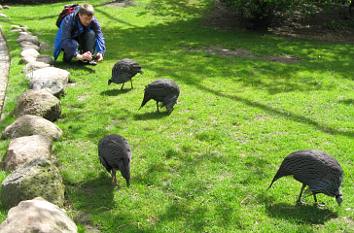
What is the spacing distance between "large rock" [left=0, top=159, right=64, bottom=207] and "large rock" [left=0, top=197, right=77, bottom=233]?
0.51 metres

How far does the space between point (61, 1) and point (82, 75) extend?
1339cm

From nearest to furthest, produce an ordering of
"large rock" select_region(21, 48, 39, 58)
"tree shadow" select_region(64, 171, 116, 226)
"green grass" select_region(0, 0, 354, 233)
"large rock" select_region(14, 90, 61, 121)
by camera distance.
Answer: "green grass" select_region(0, 0, 354, 233)
"tree shadow" select_region(64, 171, 116, 226)
"large rock" select_region(14, 90, 61, 121)
"large rock" select_region(21, 48, 39, 58)

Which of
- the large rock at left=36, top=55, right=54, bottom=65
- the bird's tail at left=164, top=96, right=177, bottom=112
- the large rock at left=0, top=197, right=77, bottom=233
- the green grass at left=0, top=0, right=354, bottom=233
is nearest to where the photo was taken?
the large rock at left=0, top=197, right=77, bottom=233

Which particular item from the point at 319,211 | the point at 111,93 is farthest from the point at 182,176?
the point at 111,93

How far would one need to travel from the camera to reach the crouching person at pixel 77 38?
10805mm

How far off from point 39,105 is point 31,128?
2.86 ft

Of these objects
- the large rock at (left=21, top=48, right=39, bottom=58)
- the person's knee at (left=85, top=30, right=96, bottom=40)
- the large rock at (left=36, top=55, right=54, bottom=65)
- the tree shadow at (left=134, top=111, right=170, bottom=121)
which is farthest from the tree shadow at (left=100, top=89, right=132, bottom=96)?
the large rock at (left=21, top=48, right=39, bottom=58)

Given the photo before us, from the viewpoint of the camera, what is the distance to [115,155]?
18.0 ft

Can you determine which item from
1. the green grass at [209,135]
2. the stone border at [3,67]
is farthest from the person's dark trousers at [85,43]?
the stone border at [3,67]

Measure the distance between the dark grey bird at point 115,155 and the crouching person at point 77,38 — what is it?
5281 millimetres

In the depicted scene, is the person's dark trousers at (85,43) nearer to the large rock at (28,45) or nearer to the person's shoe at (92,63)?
the person's shoe at (92,63)

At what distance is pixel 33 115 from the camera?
7.19 m

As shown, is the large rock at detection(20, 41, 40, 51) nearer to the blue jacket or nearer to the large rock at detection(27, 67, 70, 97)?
the blue jacket

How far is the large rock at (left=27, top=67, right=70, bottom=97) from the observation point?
28.8 ft
